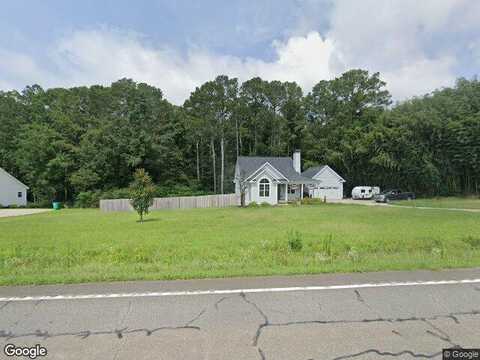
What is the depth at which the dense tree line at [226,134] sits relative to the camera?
131 ft

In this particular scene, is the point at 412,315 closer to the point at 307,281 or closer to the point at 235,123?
the point at 307,281

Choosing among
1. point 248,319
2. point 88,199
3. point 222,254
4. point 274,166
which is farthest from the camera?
point 274,166

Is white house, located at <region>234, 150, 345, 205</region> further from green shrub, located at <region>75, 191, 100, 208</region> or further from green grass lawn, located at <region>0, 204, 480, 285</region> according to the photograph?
green grass lawn, located at <region>0, 204, 480, 285</region>

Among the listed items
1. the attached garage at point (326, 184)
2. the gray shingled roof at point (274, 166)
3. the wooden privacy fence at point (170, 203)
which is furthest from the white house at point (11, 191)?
the attached garage at point (326, 184)

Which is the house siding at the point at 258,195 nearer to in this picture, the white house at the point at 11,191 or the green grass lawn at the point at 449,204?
the green grass lawn at the point at 449,204

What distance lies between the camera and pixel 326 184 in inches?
1709

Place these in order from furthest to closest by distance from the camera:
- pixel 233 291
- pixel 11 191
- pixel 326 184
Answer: pixel 326 184
pixel 11 191
pixel 233 291

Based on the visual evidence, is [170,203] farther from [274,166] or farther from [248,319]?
[248,319]

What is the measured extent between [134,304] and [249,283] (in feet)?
6.35

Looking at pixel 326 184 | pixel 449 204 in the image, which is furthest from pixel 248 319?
pixel 326 184

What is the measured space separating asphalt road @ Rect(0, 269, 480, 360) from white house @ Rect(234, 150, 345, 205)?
2733 cm

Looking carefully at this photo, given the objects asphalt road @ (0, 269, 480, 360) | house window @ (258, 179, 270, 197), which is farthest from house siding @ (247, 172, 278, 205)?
asphalt road @ (0, 269, 480, 360)

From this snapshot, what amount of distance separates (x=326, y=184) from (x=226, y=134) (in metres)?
17.6

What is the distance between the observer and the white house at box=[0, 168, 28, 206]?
1606 inches
